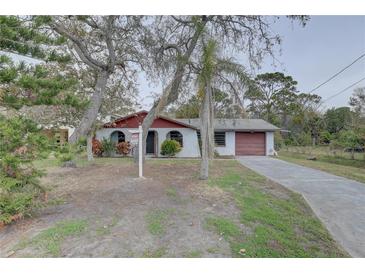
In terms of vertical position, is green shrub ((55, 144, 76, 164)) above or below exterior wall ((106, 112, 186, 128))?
below

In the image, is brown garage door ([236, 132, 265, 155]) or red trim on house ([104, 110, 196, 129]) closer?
red trim on house ([104, 110, 196, 129])

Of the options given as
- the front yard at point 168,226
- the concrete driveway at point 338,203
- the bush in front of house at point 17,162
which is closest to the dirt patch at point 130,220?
the front yard at point 168,226

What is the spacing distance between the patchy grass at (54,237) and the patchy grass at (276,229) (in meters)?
2.24

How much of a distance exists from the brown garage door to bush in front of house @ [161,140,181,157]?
18.6 feet

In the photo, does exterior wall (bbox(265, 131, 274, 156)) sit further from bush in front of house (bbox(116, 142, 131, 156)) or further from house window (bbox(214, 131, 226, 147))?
bush in front of house (bbox(116, 142, 131, 156))

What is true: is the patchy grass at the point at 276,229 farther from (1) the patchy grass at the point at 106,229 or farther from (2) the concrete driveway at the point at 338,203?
(1) the patchy grass at the point at 106,229

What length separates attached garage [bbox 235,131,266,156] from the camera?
19797mm

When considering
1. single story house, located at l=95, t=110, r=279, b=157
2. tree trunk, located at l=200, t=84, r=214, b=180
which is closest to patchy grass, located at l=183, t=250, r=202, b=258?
tree trunk, located at l=200, t=84, r=214, b=180

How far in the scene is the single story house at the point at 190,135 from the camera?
1761 cm
